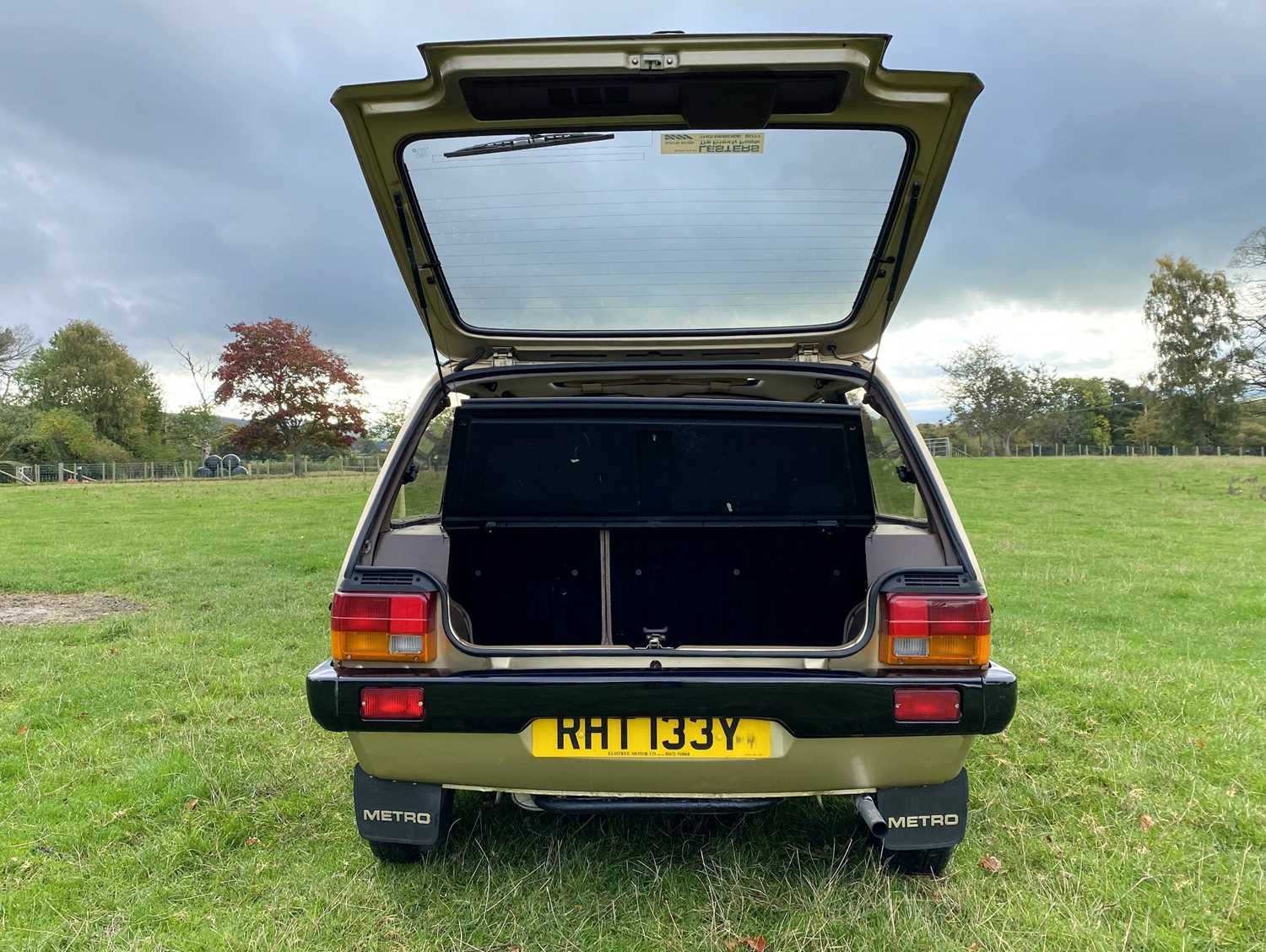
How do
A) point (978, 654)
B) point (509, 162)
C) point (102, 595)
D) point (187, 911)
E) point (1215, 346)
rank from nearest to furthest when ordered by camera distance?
point (978, 654) → point (187, 911) → point (509, 162) → point (102, 595) → point (1215, 346)

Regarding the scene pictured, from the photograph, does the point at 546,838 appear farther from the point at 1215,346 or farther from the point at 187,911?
the point at 1215,346

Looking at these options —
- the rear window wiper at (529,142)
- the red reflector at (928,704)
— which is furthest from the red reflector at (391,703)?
the rear window wiper at (529,142)

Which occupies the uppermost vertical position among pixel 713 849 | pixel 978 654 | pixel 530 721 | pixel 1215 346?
pixel 1215 346

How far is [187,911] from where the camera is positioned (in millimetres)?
2164

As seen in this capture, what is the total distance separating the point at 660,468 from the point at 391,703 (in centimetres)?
123

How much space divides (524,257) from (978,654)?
190 centimetres

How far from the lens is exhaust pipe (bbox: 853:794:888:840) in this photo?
205 cm

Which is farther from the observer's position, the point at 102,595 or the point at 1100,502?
the point at 1100,502

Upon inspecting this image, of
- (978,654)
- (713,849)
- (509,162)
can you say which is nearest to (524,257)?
(509,162)

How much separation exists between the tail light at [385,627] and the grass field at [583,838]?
792 mm

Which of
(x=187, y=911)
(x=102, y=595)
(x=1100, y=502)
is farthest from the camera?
(x=1100, y=502)

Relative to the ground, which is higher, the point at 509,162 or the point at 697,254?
the point at 509,162

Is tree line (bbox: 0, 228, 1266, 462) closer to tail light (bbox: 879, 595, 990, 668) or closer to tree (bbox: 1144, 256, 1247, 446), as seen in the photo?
tree (bbox: 1144, 256, 1247, 446)

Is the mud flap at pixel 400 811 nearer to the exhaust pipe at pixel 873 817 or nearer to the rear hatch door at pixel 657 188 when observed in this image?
the exhaust pipe at pixel 873 817
